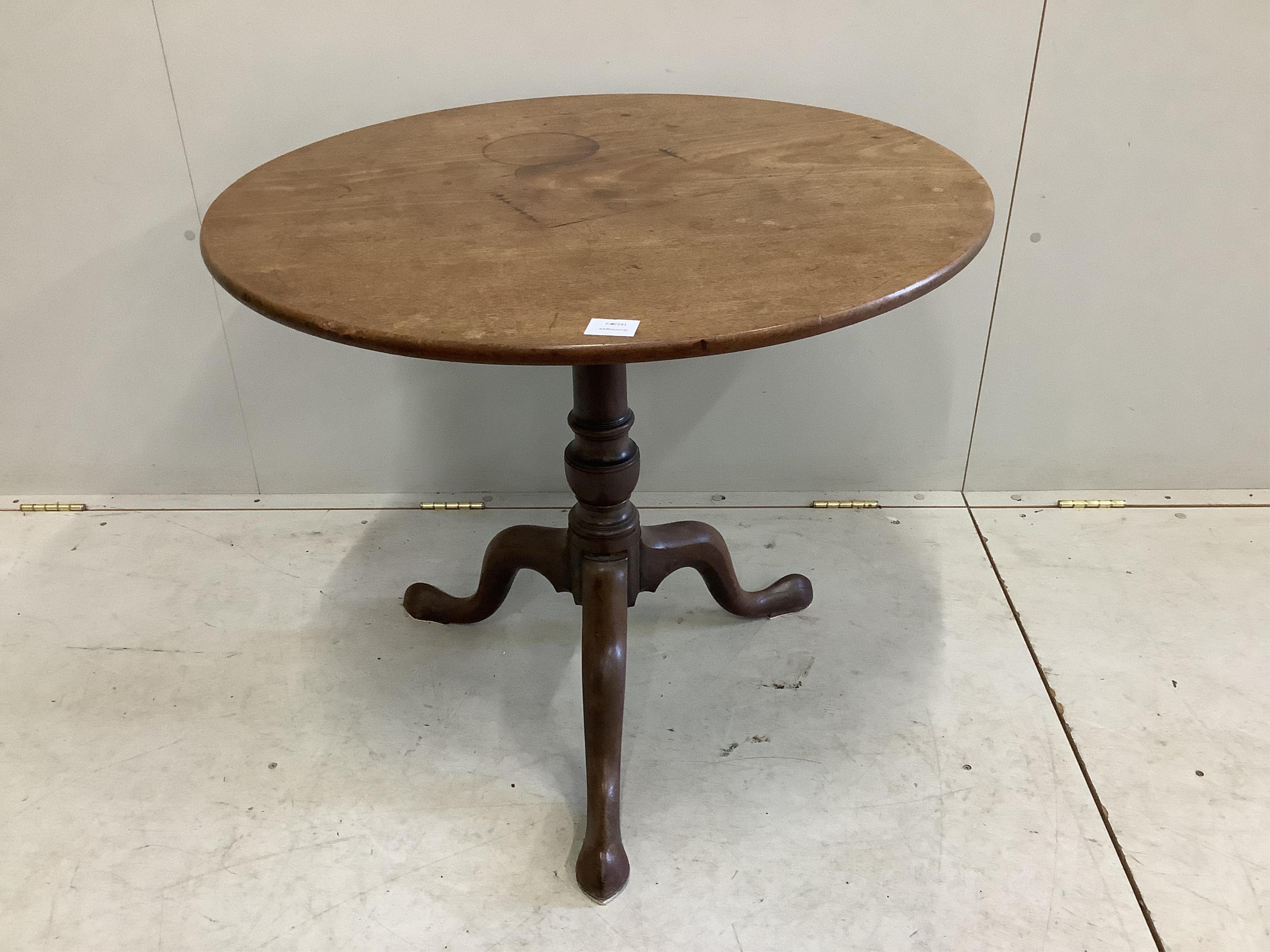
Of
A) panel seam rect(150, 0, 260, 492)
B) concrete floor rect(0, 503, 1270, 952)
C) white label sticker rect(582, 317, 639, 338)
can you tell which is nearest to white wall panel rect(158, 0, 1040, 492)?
panel seam rect(150, 0, 260, 492)

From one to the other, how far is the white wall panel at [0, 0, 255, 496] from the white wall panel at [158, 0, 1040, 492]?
2.6 inches

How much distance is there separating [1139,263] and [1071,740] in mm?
978

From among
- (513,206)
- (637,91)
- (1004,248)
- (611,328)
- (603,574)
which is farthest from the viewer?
(1004,248)

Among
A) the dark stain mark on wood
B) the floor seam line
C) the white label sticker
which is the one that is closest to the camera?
the white label sticker

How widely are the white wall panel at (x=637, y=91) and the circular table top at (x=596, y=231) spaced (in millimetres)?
250

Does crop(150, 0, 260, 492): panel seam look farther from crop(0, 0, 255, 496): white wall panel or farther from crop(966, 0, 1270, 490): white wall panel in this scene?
crop(966, 0, 1270, 490): white wall panel

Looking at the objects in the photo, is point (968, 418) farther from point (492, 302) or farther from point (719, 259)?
point (492, 302)

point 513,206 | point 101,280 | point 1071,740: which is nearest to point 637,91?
point 513,206

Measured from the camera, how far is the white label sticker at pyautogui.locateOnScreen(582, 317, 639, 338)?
928 mm

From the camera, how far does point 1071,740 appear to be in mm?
1592

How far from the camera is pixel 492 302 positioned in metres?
1.00

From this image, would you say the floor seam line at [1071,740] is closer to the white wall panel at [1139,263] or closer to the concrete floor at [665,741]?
the concrete floor at [665,741]

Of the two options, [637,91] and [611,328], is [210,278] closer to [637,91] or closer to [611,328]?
[637,91]

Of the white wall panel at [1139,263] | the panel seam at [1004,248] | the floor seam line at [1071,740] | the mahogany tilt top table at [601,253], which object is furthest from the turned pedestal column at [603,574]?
the white wall panel at [1139,263]
